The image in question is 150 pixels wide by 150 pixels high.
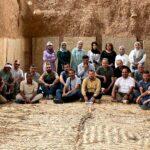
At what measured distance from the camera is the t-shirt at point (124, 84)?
1380cm

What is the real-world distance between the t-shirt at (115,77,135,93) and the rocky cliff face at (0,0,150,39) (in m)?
4.51

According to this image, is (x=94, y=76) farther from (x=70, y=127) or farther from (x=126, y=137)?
(x=126, y=137)

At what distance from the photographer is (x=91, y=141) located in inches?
323

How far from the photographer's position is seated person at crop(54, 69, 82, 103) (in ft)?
45.2

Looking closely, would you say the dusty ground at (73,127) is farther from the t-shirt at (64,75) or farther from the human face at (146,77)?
the t-shirt at (64,75)

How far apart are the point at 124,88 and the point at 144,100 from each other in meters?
1.05

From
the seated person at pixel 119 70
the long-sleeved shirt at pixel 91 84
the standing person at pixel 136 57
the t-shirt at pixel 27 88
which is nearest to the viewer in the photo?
the t-shirt at pixel 27 88

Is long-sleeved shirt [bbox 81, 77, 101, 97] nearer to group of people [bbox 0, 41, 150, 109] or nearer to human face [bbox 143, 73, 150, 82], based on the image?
group of people [bbox 0, 41, 150, 109]

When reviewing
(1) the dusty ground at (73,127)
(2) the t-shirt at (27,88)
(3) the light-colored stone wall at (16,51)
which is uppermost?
(3) the light-colored stone wall at (16,51)

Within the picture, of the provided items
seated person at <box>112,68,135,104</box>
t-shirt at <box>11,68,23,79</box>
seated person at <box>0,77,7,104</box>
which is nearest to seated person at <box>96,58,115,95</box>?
seated person at <box>112,68,135,104</box>

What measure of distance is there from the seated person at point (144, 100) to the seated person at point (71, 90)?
1740 millimetres

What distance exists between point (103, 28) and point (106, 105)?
5.84m

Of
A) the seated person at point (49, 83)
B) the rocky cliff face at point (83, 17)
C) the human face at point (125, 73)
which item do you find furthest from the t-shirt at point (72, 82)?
the rocky cliff face at point (83, 17)

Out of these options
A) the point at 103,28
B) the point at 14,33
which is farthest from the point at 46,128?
the point at 103,28
